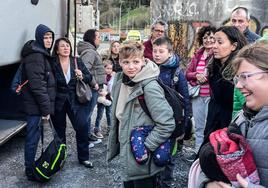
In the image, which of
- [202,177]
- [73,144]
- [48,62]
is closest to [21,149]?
[73,144]

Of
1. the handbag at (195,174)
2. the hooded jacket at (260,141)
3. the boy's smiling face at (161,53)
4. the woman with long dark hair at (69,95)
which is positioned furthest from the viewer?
the woman with long dark hair at (69,95)

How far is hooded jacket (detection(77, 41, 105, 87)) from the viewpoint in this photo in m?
5.04

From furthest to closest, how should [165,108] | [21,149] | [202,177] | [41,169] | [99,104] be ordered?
[99,104] < [21,149] < [41,169] < [165,108] < [202,177]

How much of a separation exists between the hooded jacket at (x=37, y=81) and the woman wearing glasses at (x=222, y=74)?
5.90 ft

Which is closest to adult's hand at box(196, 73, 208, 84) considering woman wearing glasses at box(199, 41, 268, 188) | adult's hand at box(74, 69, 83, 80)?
adult's hand at box(74, 69, 83, 80)

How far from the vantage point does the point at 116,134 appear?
310cm

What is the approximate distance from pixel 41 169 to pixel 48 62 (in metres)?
1.20

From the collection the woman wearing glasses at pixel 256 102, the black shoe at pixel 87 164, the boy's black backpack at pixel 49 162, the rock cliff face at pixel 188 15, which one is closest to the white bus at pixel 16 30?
the boy's black backpack at pixel 49 162

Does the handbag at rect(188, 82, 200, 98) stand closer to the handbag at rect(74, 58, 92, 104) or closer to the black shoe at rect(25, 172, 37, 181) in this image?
the handbag at rect(74, 58, 92, 104)

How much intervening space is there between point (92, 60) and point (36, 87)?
1.33 meters

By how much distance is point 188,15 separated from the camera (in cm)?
1039

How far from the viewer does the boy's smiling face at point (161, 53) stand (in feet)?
12.0

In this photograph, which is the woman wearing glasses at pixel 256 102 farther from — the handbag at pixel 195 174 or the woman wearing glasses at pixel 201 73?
Result: the woman wearing glasses at pixel 201 73

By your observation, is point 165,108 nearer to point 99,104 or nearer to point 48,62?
point 48,62
